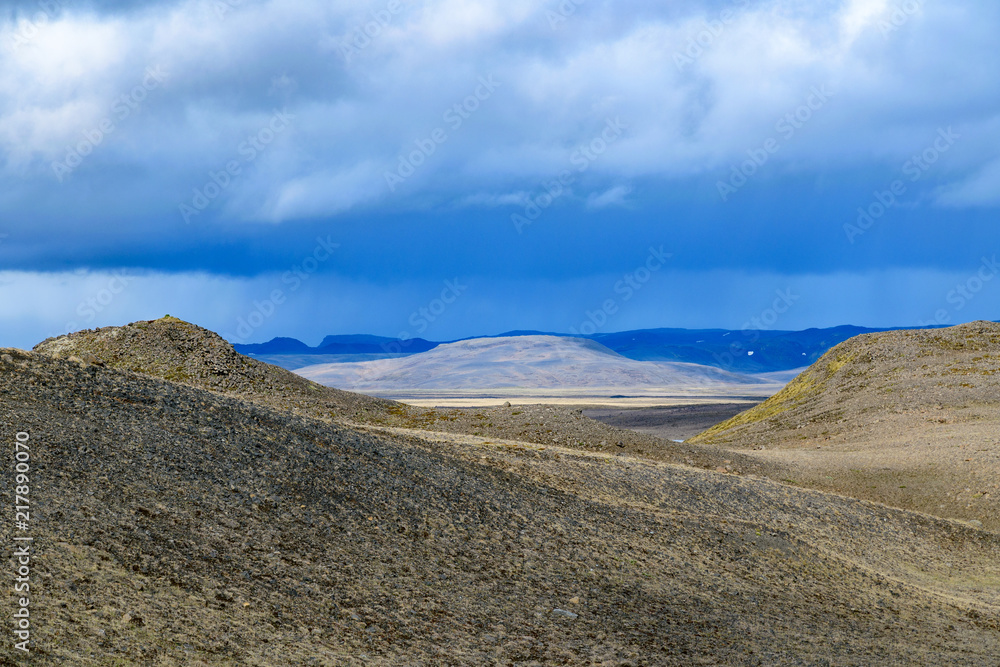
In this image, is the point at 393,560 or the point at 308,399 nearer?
the point at 393,560

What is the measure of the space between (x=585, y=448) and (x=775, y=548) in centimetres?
1001

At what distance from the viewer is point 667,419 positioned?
79.6m

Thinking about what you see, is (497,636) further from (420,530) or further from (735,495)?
(735,495)

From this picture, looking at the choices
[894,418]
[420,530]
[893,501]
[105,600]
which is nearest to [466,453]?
[420,530]

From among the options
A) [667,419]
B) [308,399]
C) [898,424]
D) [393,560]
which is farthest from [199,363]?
[667,419]

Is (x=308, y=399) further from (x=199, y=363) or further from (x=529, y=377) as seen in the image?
(x=529, y=377)

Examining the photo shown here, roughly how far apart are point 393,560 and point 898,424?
26002mm

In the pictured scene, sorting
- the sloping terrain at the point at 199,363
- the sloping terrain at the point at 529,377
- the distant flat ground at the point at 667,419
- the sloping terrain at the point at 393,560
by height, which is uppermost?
the sloping terrain at the point at 529,377

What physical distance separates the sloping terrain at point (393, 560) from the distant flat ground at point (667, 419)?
147 feet

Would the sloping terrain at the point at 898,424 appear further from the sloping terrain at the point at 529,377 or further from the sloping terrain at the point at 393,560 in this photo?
the sloping terrain at the point at 529,377

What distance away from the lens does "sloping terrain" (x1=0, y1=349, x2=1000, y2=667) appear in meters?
8.23

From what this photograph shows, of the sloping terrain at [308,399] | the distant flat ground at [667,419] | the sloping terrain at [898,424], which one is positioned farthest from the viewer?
the distant flat ground at [667,419]

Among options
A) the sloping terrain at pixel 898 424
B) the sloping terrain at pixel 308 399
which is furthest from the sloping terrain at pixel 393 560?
the sloping terrain at pixel 308 399

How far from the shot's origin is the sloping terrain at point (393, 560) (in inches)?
324
